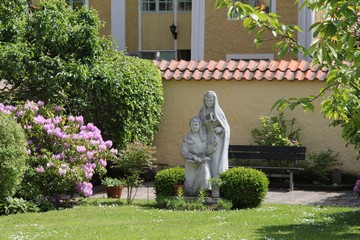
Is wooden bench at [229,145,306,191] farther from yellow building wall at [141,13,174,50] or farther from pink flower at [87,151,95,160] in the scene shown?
yellow building wall at [141,13,174,50]

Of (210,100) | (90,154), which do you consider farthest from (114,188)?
(210,100)

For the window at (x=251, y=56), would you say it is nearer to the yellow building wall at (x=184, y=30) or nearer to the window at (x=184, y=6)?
the yellow building wall at (x=184, y=30)

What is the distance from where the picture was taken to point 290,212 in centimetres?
1338

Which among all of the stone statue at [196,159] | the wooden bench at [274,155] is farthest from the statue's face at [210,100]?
the wooden bench at [274,155]

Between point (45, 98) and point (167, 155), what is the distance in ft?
14.5

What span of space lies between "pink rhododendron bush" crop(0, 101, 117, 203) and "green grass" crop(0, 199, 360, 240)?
23.4 inches

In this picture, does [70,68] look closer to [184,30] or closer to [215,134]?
[215,134]

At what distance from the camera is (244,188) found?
46.4 ft

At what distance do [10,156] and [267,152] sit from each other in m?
6.72

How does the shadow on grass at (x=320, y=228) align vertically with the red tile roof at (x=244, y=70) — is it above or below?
below

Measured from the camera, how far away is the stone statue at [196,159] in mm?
14469

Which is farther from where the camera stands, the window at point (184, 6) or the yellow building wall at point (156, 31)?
the yellow building wall at point (156, 31)

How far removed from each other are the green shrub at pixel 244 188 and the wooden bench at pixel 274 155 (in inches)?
126

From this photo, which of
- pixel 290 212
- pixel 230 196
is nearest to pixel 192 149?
pixel 230 196
